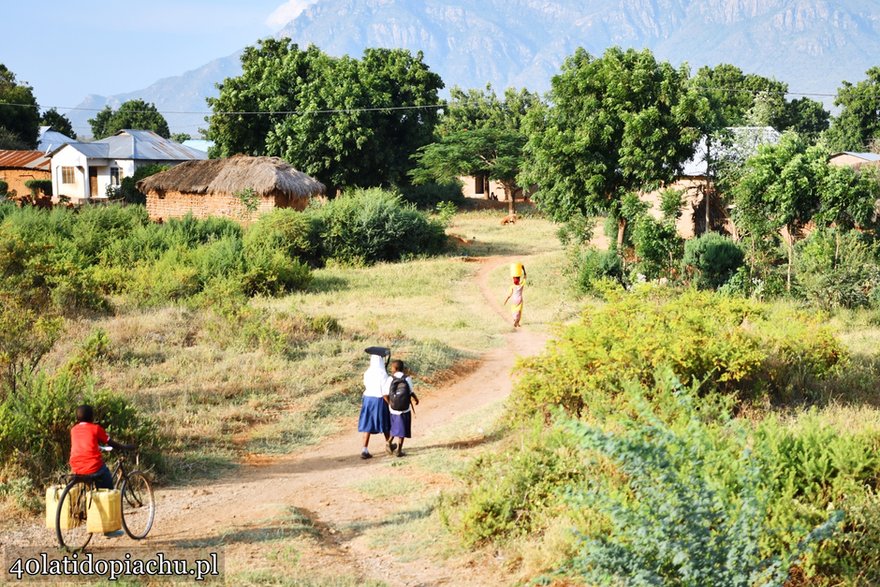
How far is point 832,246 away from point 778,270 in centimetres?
136

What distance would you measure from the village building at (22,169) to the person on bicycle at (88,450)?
48.7 metres

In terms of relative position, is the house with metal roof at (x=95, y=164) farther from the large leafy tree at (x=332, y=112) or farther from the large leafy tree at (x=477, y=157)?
the large leafy tree at (x=477, y=157)

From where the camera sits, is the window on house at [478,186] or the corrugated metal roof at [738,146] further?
the window on house at [478,186]

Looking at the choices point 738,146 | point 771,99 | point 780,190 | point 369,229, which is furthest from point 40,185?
point 771,99

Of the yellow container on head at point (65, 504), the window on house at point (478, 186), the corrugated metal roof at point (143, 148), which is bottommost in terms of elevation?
the yellow container on head at point (65, 504)

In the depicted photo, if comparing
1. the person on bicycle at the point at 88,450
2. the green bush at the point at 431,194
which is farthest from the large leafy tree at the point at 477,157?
the person on bicycle at the point at 88,450

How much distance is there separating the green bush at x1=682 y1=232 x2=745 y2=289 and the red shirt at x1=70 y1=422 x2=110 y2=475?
16076 millimetres

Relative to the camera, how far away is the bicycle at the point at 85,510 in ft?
23.8

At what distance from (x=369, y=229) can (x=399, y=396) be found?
744 inches

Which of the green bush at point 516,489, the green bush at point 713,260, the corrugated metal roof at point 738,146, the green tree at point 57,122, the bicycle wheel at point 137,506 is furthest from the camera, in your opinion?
the green tree at point 57,122

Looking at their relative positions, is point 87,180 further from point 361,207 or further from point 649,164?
point 649,164

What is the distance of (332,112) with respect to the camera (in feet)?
125

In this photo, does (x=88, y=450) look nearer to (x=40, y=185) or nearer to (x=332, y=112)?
(x=332, y=112)

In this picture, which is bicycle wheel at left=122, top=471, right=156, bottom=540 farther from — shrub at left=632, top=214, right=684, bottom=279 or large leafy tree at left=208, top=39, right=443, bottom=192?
large leafy tree at left=208, top=39, right=443, bottom=192
